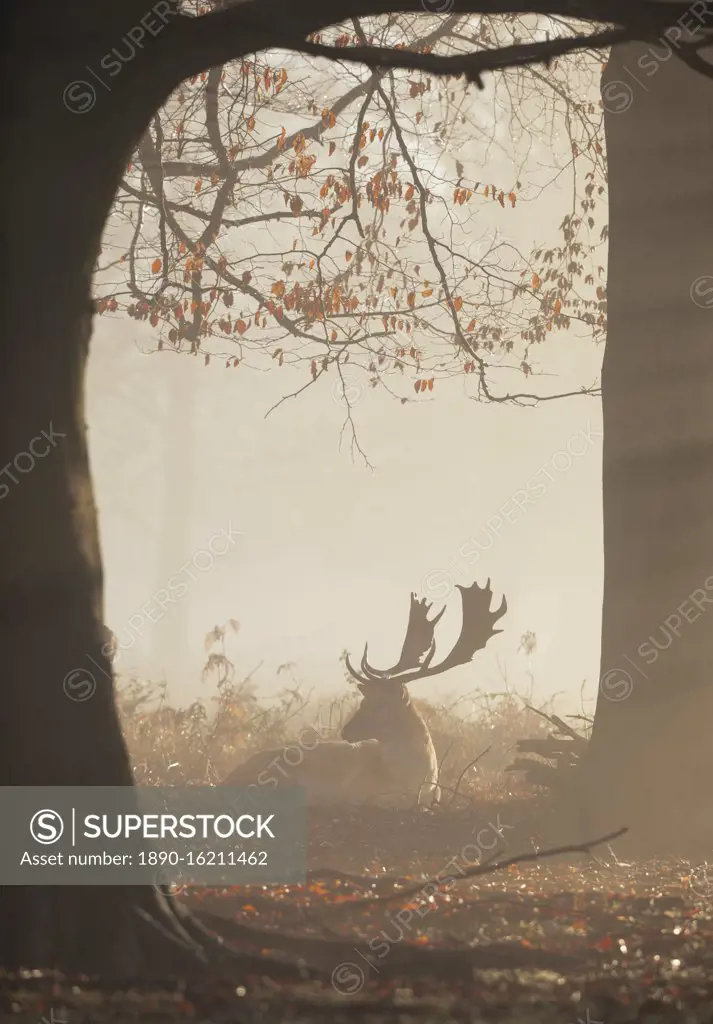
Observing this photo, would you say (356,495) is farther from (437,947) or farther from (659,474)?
(437,947)

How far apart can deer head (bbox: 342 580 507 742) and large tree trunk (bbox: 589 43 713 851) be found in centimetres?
44

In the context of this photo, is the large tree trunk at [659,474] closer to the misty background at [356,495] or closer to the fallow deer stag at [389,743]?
the misty background at [356,495]

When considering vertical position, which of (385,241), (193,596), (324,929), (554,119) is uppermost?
(554,119)

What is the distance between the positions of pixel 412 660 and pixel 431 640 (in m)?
0.10

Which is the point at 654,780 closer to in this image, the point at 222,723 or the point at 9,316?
the point at 222,723

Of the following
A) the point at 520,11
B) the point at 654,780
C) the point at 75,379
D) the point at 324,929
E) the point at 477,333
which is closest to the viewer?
the point at 75,379

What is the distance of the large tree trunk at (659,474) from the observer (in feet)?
9.09

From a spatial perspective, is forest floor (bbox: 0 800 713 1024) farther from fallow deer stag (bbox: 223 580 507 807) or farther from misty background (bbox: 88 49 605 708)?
misty background (bbox: 88 49 605 708)

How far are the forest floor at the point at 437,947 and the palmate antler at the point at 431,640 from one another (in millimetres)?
576

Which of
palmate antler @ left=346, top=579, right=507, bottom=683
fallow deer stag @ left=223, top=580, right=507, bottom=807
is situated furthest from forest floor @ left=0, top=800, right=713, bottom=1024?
palmate antler @ left=346, top=579, right=507, bottom=683

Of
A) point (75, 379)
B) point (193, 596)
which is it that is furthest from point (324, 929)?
point (75, 379)

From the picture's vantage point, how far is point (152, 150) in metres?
2.88

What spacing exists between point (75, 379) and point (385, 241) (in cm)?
139

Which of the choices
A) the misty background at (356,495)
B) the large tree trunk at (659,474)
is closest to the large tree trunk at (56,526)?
the misty background at (356,495)
